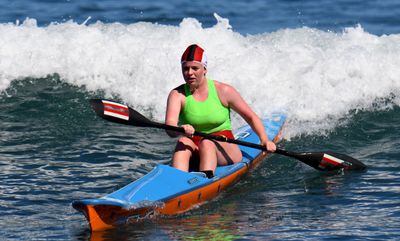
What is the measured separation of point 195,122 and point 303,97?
3.59 metres

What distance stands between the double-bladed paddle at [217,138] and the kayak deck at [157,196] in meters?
0.35

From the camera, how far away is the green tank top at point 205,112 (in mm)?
7688

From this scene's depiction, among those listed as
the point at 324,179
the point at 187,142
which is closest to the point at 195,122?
the point at 187,142

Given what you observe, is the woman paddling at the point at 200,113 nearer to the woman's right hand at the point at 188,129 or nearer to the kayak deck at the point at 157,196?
A: the woman's right hand at the point at 188,129

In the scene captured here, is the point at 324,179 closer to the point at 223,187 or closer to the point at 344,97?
the point at 223,187

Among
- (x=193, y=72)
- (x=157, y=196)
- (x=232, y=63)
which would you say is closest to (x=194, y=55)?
(x=193, y=72)

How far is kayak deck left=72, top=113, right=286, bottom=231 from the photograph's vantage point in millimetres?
6484

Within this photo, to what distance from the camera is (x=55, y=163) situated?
868cm

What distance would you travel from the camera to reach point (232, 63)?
1205 cm

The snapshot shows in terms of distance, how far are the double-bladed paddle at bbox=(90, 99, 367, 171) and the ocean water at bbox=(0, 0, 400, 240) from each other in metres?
0.12

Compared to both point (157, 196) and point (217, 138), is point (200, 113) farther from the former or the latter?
point (157, 196)

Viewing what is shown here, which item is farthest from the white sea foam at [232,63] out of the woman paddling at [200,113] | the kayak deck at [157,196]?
the kayak deck at [157,196]

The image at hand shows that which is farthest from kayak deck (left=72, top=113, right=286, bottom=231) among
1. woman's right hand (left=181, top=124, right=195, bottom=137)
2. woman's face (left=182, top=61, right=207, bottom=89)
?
woman's face (left=182, top=61, right=207, bottom=89)

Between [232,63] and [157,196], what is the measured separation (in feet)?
17.6
